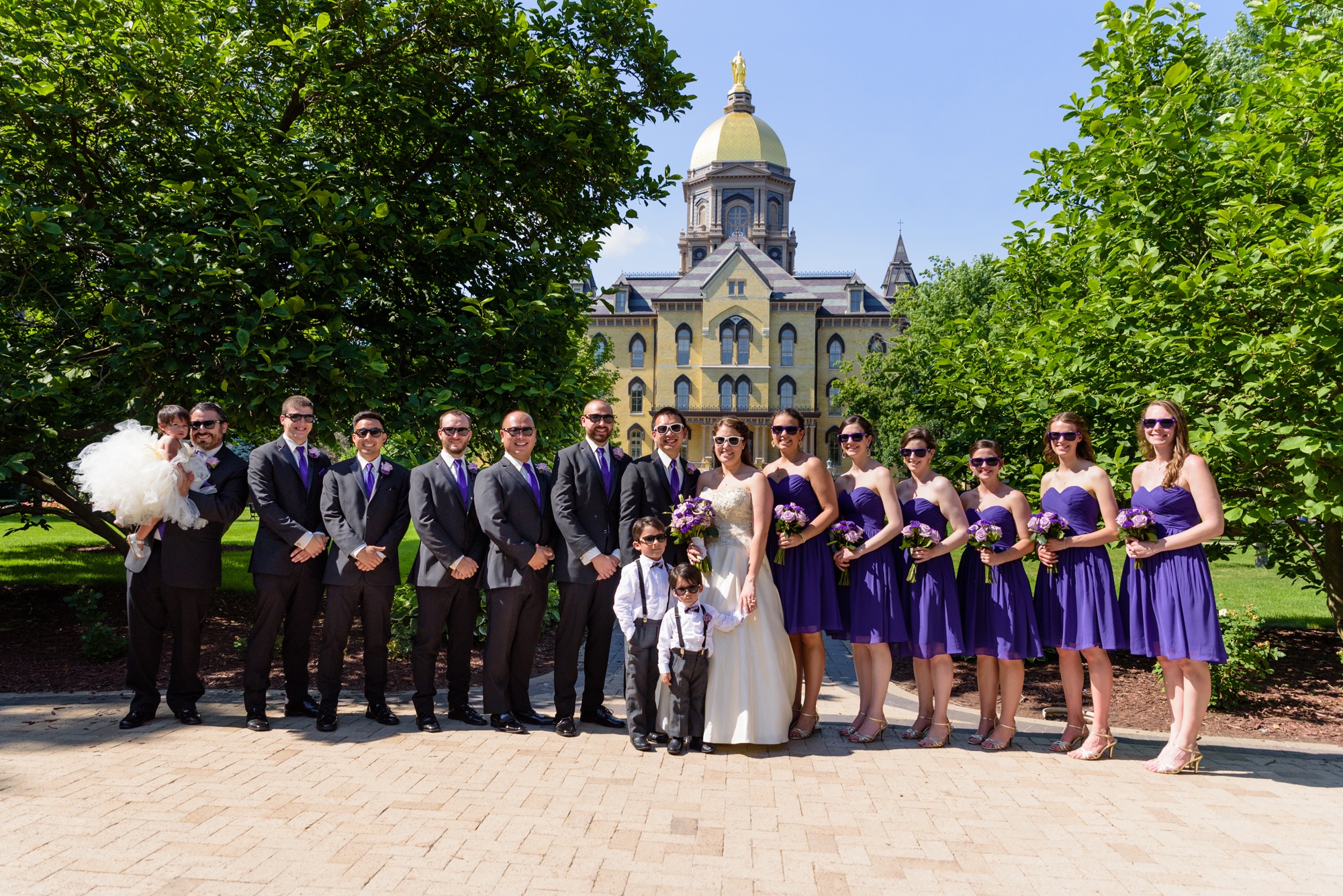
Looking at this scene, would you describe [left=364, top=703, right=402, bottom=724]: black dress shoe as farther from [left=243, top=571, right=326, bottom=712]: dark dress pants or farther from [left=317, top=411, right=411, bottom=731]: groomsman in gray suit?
[left=243, top=571, right=326, bottom=712]: dark dress pants

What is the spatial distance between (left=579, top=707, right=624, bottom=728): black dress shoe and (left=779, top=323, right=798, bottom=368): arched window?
54.3 metres

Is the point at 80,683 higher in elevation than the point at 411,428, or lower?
lower

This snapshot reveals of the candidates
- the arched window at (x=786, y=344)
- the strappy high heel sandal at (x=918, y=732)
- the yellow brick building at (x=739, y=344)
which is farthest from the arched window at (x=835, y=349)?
the strappy high heel sandal at (x=918, y=732)

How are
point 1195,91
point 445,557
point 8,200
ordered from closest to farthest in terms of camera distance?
1. point 445,557
2. point 8,200
3. point 1195,91

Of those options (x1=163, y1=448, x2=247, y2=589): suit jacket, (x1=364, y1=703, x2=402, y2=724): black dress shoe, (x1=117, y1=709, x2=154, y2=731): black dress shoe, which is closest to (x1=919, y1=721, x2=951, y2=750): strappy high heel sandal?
(x1=364, y1=703, x2=402, y2=724): black dress shoe

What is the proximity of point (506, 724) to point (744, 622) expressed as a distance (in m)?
1.99

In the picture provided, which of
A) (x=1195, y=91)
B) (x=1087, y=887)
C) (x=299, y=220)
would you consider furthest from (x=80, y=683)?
(x=1195, y=91)

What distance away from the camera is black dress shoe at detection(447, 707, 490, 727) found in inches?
243

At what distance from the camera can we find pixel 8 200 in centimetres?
658

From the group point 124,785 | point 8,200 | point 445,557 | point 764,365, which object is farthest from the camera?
point 764,365

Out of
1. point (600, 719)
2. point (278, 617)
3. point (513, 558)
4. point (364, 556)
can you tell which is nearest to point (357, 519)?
point (364, 556)

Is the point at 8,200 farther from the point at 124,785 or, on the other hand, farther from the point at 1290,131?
the point at 1290,131

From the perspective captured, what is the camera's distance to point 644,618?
5637 millimetres

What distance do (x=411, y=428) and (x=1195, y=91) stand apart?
25.7 ft
